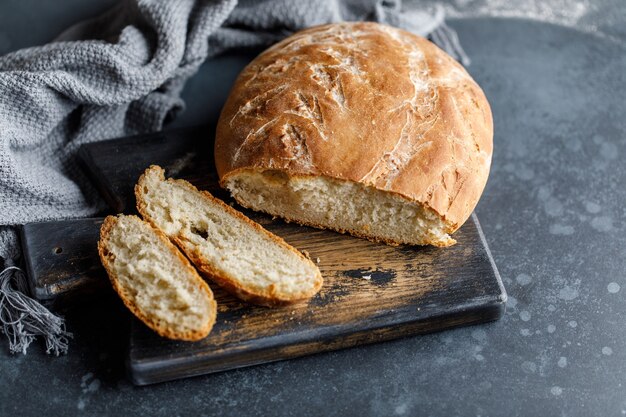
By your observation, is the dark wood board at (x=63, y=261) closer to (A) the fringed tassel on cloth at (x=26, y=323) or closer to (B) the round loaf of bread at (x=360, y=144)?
(A) the fringed tassel on cloth at (x=26, y=323)

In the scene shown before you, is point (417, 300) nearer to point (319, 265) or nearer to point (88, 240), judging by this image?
point (319, 265)

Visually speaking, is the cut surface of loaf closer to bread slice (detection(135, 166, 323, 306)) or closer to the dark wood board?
bread slice (detection(135, 166, 323, 306))

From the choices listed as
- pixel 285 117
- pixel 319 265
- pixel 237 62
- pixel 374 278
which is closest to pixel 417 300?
pixel 374 278

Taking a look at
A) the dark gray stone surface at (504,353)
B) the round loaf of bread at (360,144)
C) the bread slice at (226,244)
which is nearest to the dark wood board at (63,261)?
the dark gray stone surface at (504,353)

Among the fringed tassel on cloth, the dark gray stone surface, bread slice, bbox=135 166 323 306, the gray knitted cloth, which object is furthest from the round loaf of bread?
the fringed tassel on cloth

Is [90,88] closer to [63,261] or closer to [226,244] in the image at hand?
[63,261]
